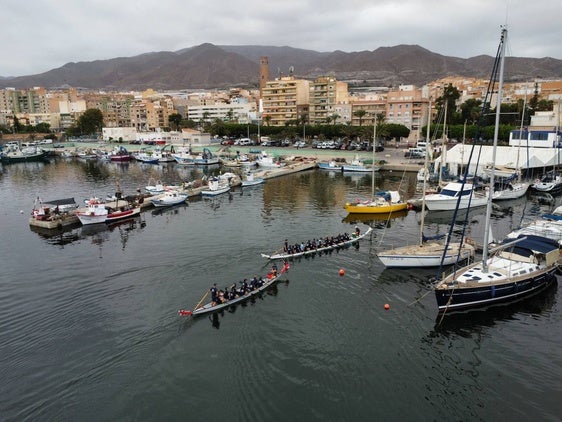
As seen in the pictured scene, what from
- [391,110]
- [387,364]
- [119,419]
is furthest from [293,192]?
[391,110]

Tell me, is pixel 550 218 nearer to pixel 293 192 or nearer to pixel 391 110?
pixel 293 192

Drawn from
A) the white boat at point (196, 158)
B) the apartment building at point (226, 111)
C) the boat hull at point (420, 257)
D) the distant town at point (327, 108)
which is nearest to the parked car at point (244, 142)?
the distant town at point (327, 108)

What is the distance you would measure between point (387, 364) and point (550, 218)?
31038 mm

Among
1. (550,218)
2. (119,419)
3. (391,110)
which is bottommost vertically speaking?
(119,419)

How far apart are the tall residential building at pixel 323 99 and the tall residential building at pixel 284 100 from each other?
21.7 ft

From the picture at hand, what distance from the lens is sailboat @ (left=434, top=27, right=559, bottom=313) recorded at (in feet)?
92.9

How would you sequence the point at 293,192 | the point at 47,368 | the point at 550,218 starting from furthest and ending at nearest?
the point at 293,192
the point at 550,218
the point at 47,368

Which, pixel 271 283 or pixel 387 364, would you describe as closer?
pixel 387 364

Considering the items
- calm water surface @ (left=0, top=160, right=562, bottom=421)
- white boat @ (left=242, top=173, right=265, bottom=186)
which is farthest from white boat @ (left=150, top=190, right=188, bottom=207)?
calm water surface @ (left=0, top=160, right=562, bottom=421)

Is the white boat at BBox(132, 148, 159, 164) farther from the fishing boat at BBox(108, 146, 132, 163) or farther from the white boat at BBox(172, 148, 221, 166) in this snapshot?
the white boat at BBox(172, 148, 221, 166)

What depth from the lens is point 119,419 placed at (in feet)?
65.3

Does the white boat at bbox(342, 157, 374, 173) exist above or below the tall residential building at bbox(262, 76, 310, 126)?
below

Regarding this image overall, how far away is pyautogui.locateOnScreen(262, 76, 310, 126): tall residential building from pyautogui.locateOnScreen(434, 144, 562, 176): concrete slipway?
86.4 meters

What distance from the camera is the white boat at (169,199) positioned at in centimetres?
6272
